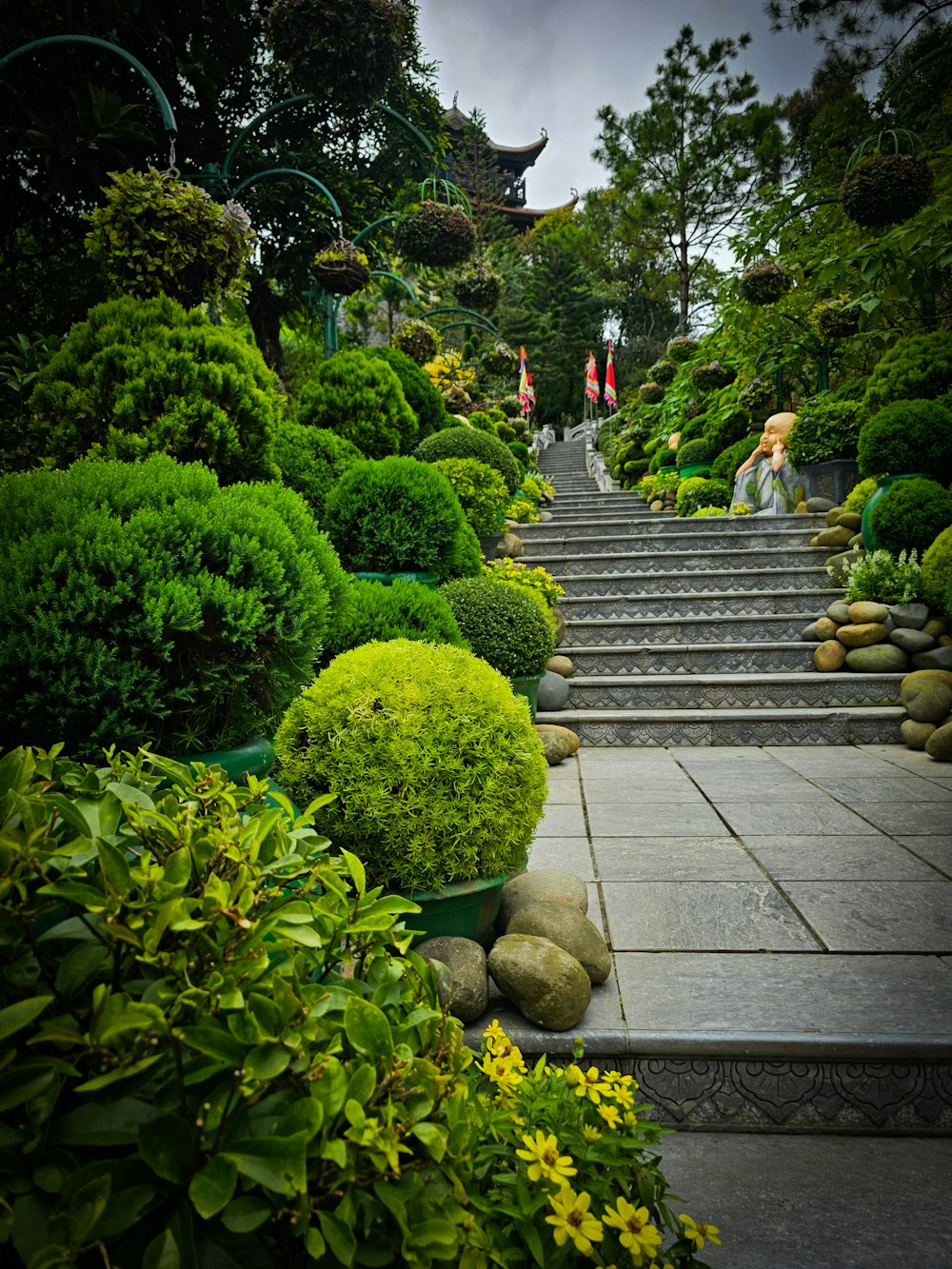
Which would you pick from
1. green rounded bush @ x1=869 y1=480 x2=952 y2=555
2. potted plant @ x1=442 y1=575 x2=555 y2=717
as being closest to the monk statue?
green rounded bush @ x1=869 y1=480 x2=952 y2=555

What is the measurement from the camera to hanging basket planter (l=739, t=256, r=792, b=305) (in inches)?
348

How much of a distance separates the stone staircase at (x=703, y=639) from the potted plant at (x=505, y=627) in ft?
2.57

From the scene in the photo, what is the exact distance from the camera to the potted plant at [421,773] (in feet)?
6.28

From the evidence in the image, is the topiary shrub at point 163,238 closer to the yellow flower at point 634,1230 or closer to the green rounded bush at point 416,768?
the green rounded bush at point 416,768

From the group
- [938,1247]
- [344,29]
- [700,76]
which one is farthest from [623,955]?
[700,76]

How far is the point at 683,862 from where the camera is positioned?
113 inches

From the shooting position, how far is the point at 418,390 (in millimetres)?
8164

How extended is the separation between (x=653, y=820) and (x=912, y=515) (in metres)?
4.07

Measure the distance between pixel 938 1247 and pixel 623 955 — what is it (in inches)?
39.0

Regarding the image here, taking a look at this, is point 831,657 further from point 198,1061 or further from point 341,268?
point 198,1061

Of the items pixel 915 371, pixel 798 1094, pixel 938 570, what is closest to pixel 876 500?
pixel 938 570

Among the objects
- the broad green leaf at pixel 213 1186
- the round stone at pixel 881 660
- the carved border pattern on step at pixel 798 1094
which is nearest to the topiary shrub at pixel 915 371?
the round stone at pixel 881 660

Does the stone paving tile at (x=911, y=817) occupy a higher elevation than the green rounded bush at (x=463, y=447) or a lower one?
lower

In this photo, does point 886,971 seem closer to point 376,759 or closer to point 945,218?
point 376,759
